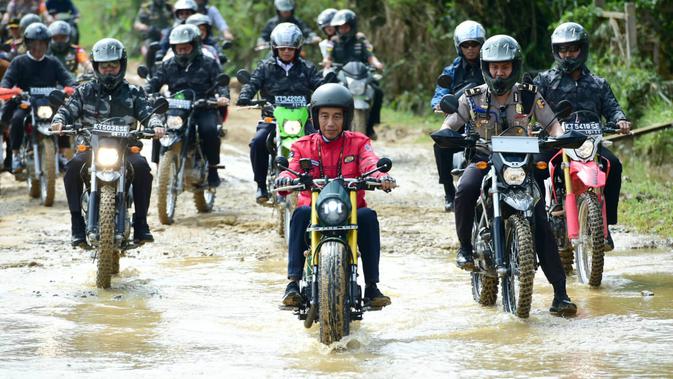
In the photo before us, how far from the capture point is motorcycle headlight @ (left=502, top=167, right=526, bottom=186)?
841 centimetres

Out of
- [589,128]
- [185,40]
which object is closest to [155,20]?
[185,40]

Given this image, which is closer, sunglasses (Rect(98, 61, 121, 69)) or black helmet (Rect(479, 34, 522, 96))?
black helmet (Rect(479, 34, 522, 96))

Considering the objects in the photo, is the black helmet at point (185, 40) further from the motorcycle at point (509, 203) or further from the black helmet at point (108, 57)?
the motorcycle at point (509, 203)

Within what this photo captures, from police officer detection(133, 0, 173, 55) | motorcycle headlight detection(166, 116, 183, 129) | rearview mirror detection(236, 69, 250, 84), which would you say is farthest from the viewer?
police officer detection(133, 0, 173, 55)

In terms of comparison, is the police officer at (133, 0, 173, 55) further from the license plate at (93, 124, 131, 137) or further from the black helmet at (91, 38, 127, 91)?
the license plate at (93, 124, 131, 137)

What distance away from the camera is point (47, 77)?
15.1 meters

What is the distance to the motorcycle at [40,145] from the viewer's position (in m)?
14.8

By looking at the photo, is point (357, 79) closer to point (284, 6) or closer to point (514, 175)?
point (284, 6)

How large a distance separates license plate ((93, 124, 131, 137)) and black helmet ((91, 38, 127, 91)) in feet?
2.22

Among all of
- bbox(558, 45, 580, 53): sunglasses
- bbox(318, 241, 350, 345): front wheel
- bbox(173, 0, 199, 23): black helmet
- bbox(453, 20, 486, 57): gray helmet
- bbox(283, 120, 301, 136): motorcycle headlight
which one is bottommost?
bbox(318, 241, 350, 345): front wheel

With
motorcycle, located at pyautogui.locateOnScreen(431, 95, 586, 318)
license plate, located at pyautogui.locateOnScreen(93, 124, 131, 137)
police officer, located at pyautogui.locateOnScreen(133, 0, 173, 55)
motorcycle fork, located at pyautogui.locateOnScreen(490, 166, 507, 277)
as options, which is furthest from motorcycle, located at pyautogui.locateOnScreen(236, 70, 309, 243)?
police officer, located at pyautogui.locateOnScreen(133, 0, 173, 55)

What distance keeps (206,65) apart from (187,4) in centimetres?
474

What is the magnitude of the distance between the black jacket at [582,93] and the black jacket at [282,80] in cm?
336

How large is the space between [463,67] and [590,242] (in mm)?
3004
